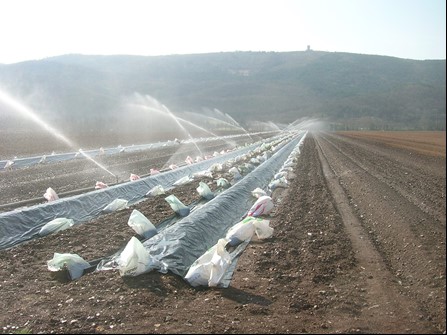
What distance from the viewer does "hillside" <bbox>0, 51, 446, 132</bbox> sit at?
153 feet

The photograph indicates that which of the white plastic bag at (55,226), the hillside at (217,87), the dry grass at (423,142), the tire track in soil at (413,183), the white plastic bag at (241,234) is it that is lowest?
the white plastic bag at (55,226)

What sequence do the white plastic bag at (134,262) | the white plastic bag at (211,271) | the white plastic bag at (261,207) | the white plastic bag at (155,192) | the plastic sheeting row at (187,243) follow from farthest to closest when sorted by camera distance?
1. the white plastic bag at (155,192)
2. the white plastic bag at (261,207)
3. the plastic sheeting row at (187,243)
4. the white plastic bag at (134,262)
5. the white plastic bag at (211,271)

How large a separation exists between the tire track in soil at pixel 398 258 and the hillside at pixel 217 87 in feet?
5.49

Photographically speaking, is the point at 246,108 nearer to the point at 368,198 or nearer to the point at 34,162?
the point at 34,162

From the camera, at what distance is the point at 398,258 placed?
5.86 m

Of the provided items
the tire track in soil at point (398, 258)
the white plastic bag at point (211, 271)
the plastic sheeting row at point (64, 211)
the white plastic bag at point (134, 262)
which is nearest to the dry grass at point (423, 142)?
the tire track in soil at point (398, 258)

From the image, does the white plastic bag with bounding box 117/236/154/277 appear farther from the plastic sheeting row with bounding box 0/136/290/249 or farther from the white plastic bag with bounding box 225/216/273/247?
the plastic sheeting row with bounding box 0/136/290/249

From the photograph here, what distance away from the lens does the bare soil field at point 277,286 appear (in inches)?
165

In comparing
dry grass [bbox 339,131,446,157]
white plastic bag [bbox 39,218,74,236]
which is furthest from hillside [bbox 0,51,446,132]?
white plastic bag [bbox 39,218,74,236]

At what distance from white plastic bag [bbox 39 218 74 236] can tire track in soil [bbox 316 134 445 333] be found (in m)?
5.72

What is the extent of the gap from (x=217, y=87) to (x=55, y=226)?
106495mm

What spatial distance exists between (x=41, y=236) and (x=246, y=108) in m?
91.2

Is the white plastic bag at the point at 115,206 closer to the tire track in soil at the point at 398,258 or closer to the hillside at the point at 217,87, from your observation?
the tire track in soil at the point at 398,258

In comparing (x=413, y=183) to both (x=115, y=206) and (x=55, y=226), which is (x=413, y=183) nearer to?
(x=115, y=206)
